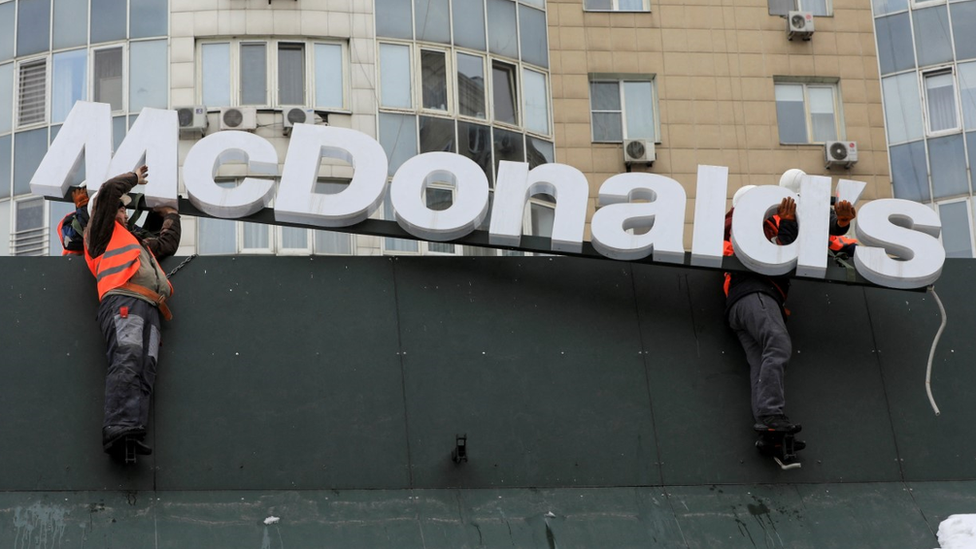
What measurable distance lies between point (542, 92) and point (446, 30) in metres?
2.15

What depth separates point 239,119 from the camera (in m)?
25.2

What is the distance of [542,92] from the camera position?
27781mm

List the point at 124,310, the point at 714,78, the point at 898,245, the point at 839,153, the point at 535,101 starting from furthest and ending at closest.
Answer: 1. the point at 714,78
2. the point at 839,153
3. the point at 535,101
4. the point at 898,245
5. the point at 124,310

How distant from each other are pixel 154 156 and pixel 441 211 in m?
2.71

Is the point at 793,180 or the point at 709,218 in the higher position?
the point at 793,180

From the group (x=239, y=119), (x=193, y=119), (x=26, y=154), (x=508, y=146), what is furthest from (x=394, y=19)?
(x=26, y=154)

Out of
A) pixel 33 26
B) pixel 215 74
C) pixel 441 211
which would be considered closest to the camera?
pixel 441 211

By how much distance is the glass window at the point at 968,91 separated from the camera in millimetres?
29984

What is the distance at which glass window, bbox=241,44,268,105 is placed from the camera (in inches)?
1006

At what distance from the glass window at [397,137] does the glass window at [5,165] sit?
5595 mm

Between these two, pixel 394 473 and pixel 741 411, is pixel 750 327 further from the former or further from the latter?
pixel 394 473

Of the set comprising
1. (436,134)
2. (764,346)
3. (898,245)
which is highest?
(436,134)

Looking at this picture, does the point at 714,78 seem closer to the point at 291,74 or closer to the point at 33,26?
the point at 291,74

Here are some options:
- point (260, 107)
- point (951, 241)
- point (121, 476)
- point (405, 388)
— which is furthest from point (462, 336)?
point (951, 241)
